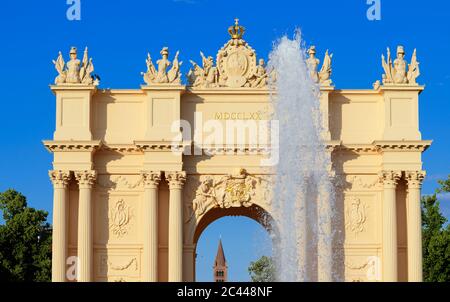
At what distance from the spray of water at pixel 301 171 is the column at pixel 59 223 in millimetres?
8837

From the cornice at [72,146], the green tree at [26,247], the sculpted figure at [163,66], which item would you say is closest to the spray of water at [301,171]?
the sculpted figure at [163,66]

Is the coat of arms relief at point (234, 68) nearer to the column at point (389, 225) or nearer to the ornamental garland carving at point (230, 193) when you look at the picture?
the ornamental garland carving at point (230, 193)

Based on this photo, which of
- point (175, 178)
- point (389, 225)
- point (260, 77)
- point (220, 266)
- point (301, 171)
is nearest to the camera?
point (301, 171)

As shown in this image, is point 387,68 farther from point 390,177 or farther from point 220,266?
point 220,266

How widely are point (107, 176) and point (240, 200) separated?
5.81 m

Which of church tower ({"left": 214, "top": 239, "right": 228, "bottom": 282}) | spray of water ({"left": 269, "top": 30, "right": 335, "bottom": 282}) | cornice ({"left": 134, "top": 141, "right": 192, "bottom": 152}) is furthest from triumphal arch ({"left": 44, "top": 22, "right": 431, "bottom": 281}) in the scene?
church tower ({"left": 214, "top": 239, "right": 228, "bottom": 282})

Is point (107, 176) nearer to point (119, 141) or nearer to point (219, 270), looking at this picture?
point (119, 141)

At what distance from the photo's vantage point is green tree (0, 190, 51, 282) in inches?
2751

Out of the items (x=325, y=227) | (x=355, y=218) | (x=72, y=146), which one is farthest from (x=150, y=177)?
(x=355, y=218)

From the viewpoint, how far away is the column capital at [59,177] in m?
49.7

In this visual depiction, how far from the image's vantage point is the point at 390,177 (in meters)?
49.8

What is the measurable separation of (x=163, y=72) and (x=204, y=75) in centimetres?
179

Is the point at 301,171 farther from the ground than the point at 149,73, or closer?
closer
